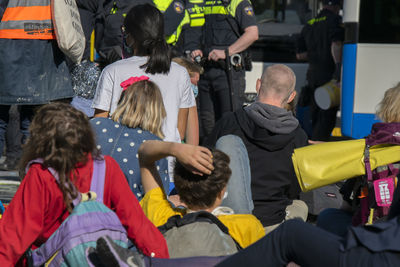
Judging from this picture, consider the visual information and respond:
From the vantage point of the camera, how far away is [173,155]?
317 cm

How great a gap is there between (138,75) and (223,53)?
102 inches

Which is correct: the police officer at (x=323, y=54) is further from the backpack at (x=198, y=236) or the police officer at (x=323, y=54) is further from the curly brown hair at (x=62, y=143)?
the curly brown hair at (x=62, y=143)

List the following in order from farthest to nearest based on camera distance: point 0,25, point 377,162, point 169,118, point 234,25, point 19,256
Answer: point 234,25, point 0,25, point 169,118, point 377,162, point 19,256

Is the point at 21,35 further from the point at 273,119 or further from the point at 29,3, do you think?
the point at 273,119

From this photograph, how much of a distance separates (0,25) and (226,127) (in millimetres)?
2626

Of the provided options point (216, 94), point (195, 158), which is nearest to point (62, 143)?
point (195, 158)

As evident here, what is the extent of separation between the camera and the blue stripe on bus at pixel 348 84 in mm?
8203

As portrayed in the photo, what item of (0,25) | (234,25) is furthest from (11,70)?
(234,25)

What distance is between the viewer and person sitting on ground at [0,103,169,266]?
9.65ft

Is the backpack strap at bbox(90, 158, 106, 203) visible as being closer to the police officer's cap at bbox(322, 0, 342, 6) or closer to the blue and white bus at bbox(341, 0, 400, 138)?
the blue and white bus at bbox(341, 0, 400, 138)

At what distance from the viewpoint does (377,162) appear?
3.84 m

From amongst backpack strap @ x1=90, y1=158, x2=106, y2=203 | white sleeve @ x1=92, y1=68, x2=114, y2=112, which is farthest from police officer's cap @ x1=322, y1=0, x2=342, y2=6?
backpack strap @ x1=90, y1=158, x2=106, y2=203

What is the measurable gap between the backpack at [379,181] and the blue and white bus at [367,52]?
14.0 ft

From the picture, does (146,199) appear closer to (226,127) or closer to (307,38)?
(226,127)
